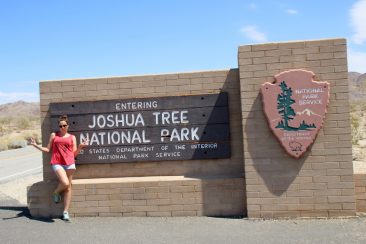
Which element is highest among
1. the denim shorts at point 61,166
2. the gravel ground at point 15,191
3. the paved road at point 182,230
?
the denim shorts at point 61,166

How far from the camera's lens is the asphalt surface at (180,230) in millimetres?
6902

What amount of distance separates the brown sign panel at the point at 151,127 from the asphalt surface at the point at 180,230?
1.20 metres

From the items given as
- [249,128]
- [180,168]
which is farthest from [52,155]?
[249,128]

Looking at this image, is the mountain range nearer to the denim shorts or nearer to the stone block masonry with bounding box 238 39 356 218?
the stone block masonry with bounding box 238 39 356 218

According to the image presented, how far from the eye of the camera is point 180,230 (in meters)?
7.50

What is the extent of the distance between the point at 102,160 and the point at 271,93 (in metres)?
3.34

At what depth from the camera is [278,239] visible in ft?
22.3

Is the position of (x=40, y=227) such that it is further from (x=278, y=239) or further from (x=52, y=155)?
(x=278, y=239)

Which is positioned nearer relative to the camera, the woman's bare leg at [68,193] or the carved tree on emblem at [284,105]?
the carved tree on emblem at [284,105]

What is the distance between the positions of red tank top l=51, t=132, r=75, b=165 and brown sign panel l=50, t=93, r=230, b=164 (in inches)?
18.7

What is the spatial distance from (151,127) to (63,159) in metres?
1.66

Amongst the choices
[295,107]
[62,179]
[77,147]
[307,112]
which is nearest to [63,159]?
[62,179]

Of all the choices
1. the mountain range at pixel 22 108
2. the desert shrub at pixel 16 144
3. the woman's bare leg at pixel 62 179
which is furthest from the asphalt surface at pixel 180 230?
the mountain range at pixel 22 108

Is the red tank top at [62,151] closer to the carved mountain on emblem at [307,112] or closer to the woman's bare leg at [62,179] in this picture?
the woman's bare leg at [62,179]
